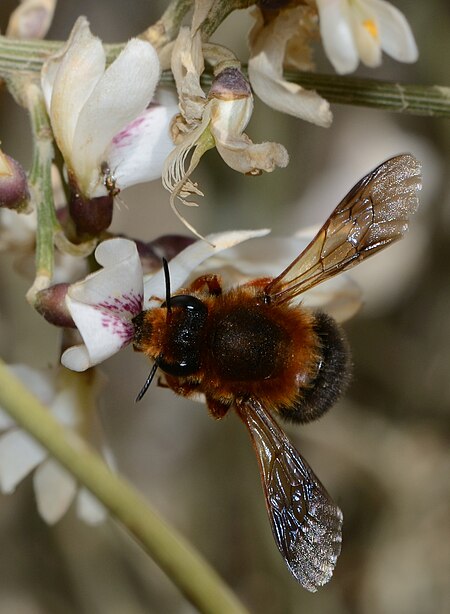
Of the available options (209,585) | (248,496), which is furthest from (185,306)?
(248,496)

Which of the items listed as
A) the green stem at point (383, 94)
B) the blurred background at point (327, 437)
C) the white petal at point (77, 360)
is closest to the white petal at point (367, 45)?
the green stem at point (383, 94)

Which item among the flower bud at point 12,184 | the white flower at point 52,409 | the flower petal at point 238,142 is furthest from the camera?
the white flower at point 52,409

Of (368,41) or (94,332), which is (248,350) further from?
(368,41)

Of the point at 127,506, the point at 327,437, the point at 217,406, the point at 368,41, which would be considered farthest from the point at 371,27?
the point at 327,437

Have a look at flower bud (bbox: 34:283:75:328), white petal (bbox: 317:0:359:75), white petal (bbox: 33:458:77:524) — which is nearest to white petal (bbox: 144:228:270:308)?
flower bud (bbox: 34:283:75:328)

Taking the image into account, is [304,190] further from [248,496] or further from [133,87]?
[133,87]

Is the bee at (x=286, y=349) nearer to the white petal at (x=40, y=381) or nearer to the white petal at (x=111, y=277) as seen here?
the white petal at (x=111, y=277)
